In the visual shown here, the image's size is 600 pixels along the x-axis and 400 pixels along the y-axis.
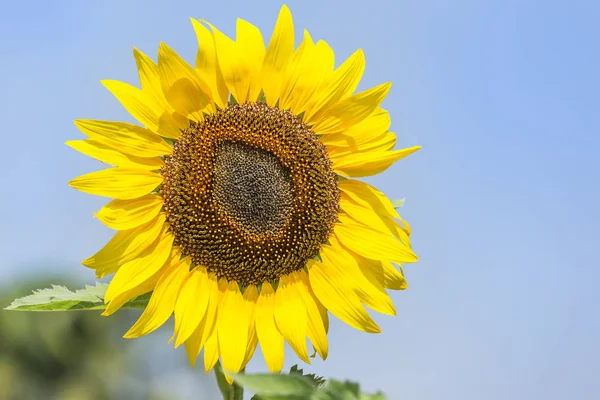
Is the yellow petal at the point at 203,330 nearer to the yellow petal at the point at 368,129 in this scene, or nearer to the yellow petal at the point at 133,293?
the yellow petal at the point at 133,293

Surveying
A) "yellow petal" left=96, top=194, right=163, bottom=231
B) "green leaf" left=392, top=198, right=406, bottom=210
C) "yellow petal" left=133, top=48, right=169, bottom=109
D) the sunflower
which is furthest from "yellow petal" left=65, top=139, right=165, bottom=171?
"green leaf" left=392, top=198, right=406, bottom=210

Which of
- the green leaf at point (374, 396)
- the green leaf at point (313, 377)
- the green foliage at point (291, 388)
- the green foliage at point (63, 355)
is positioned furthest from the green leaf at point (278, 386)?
the green foliage at point (63, 355)

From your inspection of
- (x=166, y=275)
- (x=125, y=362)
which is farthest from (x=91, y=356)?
(x=166, y=275)

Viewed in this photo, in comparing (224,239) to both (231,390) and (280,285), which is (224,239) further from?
(231,390)

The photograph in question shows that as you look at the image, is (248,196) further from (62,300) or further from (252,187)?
(62,300)

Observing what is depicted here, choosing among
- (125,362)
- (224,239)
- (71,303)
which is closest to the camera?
(71,303)

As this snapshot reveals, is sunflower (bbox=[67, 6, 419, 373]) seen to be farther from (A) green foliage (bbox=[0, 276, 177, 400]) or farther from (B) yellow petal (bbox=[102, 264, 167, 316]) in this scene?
(A) green foliage (bbox=[0, 276, 177, 400])

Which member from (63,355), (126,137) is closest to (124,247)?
(126,137)
